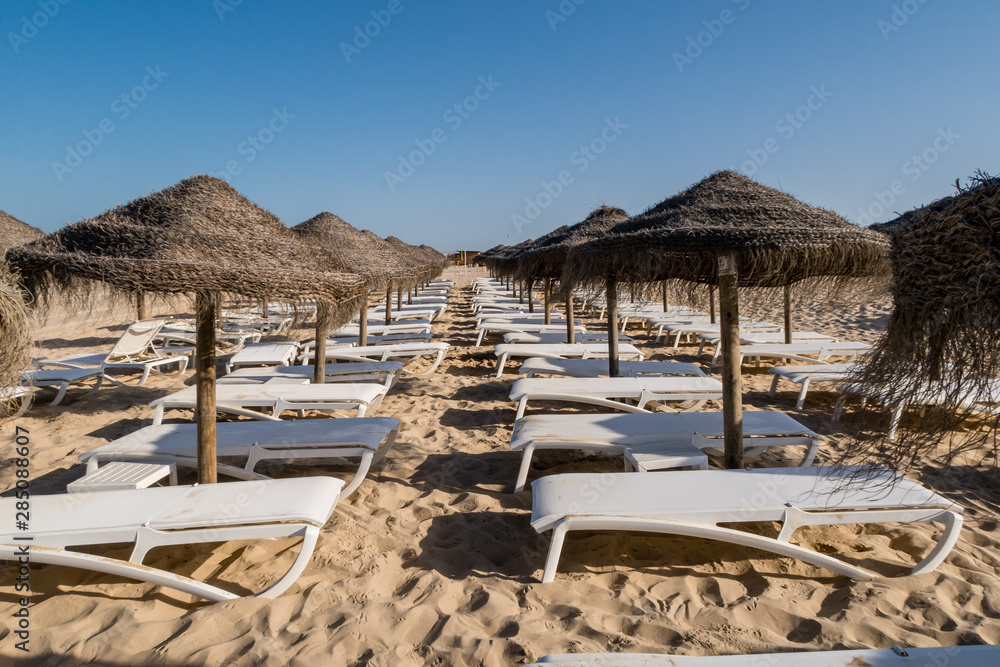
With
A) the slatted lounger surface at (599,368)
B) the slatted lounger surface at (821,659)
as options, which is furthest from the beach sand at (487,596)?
the slatted lounger surface at (599,368)

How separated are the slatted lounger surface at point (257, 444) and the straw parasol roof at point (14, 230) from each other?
449 centimetres

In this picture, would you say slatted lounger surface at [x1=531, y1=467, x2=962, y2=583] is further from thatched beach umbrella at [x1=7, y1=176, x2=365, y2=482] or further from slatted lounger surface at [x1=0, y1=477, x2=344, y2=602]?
thatched beach umbrella at [x1=7, y1=176, x2=365, y2=482]

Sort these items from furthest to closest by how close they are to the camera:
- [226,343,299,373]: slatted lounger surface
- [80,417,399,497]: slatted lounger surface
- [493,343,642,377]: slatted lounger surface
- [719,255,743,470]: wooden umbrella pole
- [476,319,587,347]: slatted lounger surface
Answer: [476,319,587,347]: slatted lounger surface < [493,343,642,377]: slatted lounger surface < [226,343,299,373]: slatted lounger surface < [80,417,399,497]: slatted lounger surface < [719,255,743,470]: wooden umbrella pole

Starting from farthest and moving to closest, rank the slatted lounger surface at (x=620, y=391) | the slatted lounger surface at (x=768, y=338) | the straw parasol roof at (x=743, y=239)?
the slatted lounger surface at (x=768, y=338)
the slatted lounger surface at (x=620, y=391)
the straw parasol roof at (x=743, y=239)

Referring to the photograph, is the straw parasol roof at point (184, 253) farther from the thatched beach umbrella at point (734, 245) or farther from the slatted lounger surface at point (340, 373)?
the slatted lounger surface at point (340, 373)

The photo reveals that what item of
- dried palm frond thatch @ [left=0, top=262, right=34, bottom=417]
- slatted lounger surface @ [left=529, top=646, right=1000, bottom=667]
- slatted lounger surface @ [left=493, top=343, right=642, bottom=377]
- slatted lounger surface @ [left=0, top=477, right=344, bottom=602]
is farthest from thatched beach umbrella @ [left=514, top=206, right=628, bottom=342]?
dried palm frond thatch @ [left=0, top=262, right=34, bottom=417]

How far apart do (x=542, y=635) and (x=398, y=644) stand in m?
0.56

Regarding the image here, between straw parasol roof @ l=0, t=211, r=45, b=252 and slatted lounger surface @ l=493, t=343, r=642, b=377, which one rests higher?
straw parasol roof @ l=0, t=211, r=45, b=252

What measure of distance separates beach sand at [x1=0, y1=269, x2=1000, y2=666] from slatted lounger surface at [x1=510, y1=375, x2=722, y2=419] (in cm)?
112

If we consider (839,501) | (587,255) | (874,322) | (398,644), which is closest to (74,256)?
(398,644)

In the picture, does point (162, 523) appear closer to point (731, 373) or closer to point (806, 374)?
point (731, 373)

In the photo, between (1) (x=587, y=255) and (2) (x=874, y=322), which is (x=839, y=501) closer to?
(1) (x=587, y=255)

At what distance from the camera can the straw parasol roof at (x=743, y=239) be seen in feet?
8.90

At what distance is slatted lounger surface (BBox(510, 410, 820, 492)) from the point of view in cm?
340
